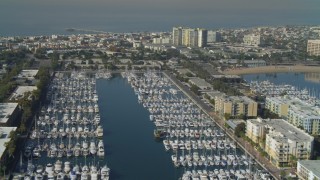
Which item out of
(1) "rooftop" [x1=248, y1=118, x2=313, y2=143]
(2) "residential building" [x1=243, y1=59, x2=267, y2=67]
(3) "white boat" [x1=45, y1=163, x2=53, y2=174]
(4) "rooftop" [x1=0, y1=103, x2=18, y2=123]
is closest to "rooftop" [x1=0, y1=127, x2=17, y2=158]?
(4) "rooftop" [x1=0, y1=103, x2=18, y2=123]

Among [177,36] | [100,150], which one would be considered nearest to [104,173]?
[100,150]

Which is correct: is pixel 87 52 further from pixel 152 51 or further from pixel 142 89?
pixel 142 89

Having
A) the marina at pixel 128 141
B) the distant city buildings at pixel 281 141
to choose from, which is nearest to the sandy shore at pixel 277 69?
the marina at pixel 128 141

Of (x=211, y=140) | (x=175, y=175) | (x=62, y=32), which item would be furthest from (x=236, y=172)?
(x=62, y=32)

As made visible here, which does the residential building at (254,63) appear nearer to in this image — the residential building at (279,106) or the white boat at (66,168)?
the residential building at (279,106)

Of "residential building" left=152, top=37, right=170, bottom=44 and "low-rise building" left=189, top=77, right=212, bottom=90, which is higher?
"residential building" left=152, top=37, right=170, bottom=44

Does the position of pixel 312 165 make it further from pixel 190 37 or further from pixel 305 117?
pixel 190 37

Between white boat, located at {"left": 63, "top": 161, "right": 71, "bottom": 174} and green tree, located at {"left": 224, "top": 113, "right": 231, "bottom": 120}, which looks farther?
green tree, located at {"left": 224, "top": 113, "right": 231, "bottom": 120}

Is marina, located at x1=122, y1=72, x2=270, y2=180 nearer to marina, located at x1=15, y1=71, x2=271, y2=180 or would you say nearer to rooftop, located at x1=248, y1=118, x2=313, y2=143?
marina, located at x1=15, y1=71, x2=271, y2=180
